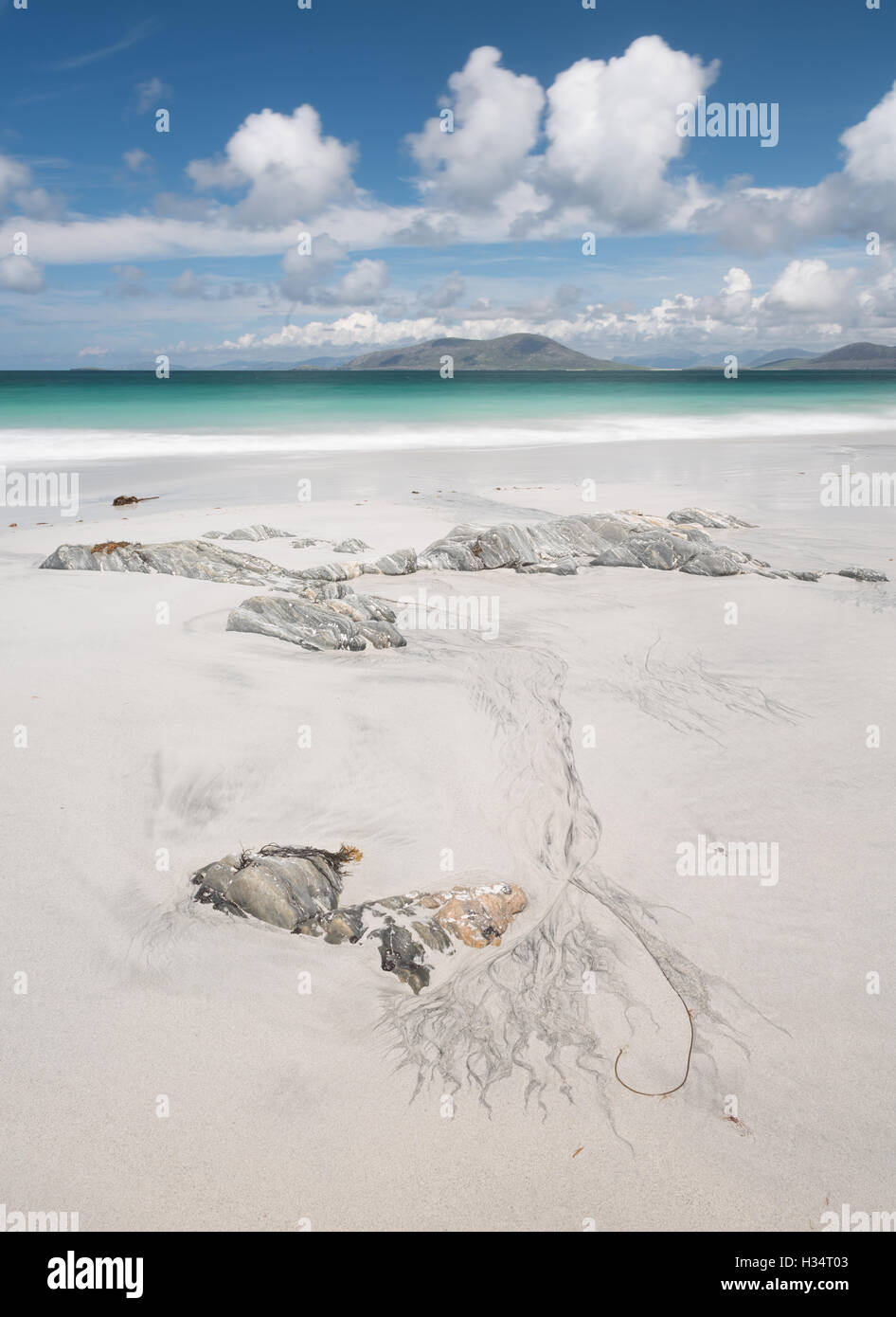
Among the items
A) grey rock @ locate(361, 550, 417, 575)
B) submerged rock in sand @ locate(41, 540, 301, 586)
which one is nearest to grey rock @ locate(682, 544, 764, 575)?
grey rock @ locate(361, 550, 417, 575)

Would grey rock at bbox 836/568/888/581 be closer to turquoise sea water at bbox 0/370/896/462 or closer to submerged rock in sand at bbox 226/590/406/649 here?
submerged rock in sand at bbox 226/590/406/649

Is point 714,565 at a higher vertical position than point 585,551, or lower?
lower

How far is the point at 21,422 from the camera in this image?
31531 millimetres

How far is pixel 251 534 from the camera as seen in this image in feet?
31.8

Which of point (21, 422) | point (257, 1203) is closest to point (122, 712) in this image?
point (257, 1203)

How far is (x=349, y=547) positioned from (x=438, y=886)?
646 centimetres

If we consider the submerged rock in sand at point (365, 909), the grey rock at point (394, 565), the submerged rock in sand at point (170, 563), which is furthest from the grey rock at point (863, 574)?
the submerged rock in sand at point (365, 909)

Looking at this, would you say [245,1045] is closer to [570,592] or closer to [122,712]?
[122,712]

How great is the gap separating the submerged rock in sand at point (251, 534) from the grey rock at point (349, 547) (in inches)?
37.3

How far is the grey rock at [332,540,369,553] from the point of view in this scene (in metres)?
9.20

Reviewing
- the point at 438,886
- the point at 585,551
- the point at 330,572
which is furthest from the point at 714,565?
the point at 438,886

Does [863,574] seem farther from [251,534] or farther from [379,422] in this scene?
[379,422]

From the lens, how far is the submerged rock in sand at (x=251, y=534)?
9633 mm

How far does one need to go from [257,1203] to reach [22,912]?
5.40 feet
